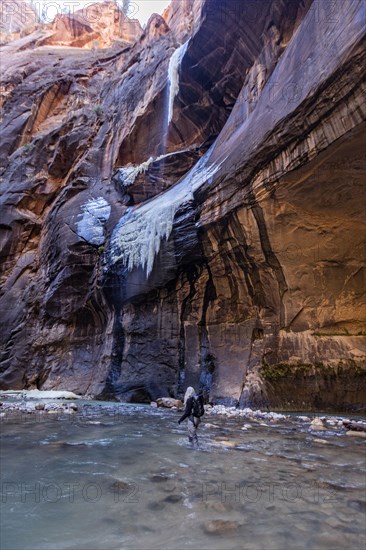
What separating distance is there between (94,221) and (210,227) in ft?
28.4

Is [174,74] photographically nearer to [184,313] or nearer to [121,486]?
[184,313]

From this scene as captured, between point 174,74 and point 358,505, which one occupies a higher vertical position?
point 174,74

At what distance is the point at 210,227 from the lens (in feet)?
42.0

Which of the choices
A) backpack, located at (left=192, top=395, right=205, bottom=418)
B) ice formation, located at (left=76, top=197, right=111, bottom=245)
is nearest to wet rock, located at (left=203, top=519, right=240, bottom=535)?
backpack, located at (left=192, top=395, right=205, bottom=418)

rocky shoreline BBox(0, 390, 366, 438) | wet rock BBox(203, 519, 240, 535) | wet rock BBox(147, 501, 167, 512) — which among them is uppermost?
rocky shoreline BBox(0, 390, 366, 438)

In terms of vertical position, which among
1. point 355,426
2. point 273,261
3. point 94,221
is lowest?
A: point 355,426

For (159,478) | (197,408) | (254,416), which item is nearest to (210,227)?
(254,416)

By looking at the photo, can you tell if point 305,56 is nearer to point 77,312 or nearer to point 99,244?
point 99,244

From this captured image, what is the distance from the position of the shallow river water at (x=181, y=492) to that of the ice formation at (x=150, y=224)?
9.07 m

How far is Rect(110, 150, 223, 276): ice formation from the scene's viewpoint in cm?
1407

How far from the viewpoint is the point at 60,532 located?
2.76 m

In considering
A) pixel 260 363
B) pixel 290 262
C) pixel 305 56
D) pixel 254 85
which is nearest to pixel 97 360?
pixel 260 363

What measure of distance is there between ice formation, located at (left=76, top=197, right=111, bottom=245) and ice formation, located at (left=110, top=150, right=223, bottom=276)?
1.44 meters

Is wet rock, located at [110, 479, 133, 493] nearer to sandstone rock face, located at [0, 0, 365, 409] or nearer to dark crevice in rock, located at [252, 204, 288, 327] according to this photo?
sandstone rock face, located at [0, 0, 365, 409]
